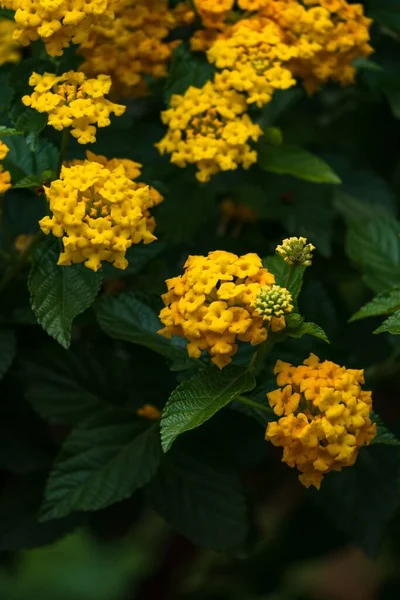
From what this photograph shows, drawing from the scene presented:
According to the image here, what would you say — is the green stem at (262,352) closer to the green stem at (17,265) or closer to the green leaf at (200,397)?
the green leaf at (200,397)

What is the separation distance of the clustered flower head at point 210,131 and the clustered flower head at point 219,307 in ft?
0.64

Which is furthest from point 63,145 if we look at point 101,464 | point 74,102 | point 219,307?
point 101,464

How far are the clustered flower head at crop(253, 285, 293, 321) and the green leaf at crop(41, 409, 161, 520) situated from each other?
332 millimetres

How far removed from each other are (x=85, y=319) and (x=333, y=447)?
42 cm

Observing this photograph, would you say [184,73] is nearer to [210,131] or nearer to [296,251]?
[210,131]

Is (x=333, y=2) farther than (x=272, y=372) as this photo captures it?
Yes

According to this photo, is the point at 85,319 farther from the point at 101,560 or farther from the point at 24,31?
the point at 101,560

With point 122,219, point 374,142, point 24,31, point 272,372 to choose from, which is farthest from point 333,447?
point 374,142

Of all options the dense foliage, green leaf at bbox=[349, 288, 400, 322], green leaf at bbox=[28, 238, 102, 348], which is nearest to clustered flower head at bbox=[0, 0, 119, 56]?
the dense foliage

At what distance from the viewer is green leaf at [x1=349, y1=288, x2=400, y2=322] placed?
1017mm

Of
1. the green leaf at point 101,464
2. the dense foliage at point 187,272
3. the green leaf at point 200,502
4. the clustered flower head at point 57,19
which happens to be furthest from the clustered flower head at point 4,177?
the green leaf at point 200,502

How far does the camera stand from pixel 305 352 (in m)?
1.09

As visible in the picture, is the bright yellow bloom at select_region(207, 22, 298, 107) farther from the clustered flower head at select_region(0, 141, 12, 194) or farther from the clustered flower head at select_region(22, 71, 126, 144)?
the clustered flower head at select_region(0, 141, 12, 194)

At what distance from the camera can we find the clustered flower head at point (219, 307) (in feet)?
2.98
